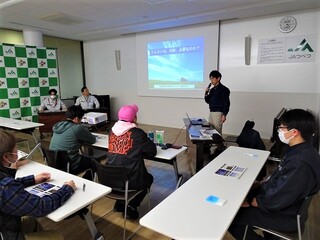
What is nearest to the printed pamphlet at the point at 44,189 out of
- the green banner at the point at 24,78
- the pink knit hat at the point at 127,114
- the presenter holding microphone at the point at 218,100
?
the pink knit hat at the point at 127,114

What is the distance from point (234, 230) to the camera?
5.26 feet

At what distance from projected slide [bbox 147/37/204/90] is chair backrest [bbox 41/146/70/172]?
4314 mm

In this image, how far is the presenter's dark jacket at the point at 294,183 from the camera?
1.31 meters

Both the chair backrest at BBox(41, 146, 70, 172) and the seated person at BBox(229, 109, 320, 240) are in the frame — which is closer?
the seated person at BBox(229, 109, 320, 240)

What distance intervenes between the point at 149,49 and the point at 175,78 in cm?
122

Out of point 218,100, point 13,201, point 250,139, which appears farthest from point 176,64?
point 13,201

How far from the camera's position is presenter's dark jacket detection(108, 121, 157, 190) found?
205 centimetres

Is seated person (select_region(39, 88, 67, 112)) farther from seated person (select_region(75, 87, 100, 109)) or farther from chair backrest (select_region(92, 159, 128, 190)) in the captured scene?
chair backrest (select_region(92, 159, 128, 190))

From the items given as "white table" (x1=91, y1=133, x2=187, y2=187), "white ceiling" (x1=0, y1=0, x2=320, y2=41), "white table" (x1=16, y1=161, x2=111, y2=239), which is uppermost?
"white ceiling" (x1=0, y1=0, x2=320, y2=41)

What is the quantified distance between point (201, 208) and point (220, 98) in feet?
9.91

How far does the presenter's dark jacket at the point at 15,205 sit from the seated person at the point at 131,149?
0.81 m

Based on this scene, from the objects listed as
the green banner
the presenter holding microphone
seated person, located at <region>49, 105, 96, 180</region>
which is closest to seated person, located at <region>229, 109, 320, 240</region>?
seated person, located at <region>49, 105, 96, 180</region>

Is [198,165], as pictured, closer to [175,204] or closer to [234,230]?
[234,230]

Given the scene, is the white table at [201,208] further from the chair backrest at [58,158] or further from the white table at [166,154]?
the chair backrest at [58,158]
